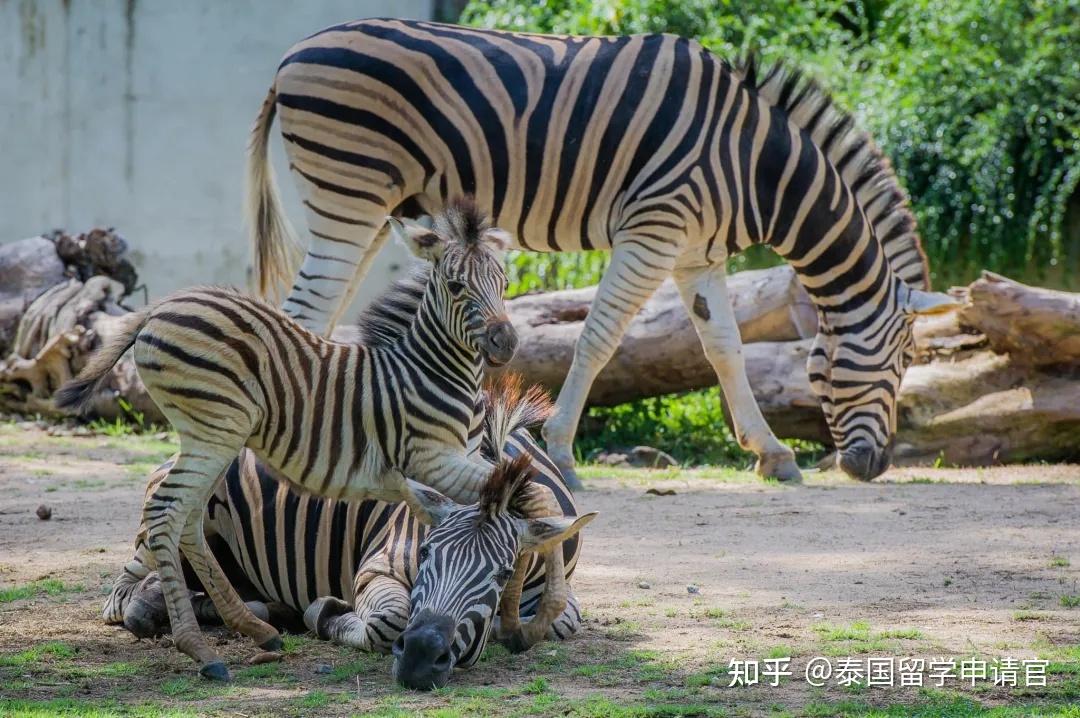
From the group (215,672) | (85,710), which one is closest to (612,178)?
(215,672)

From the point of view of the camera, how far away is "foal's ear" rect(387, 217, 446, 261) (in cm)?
493

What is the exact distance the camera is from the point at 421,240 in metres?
4.93

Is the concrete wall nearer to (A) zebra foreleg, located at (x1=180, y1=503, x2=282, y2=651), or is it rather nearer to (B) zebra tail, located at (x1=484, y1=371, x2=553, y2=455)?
(B) zebra tail, located at (x1=484, y1=371, x2=553, y2=455)

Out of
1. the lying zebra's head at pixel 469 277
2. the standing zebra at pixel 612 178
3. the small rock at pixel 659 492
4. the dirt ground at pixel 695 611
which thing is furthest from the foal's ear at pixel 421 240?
the small rock at pixel 659 492

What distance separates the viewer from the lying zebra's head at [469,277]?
15.6 ft

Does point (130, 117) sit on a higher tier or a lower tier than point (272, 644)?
higher

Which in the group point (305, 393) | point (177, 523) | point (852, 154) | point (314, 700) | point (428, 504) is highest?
point (852, 154)

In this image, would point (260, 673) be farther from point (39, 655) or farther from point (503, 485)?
point (503, 485)

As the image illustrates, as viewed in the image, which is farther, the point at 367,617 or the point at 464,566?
the point at 367,617

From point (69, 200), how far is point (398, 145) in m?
7.89

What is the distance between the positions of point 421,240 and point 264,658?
1.54m

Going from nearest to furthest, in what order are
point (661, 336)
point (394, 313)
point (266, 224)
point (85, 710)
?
point (85, 710)
point (394, 313)
point (266, 224)
point (661, 336)

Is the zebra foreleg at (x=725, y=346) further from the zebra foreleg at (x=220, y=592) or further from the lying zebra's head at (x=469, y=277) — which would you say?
the zebra foreleg at (x=220, y=592)

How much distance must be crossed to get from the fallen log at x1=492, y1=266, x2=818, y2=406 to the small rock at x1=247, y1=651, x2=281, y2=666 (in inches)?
222
